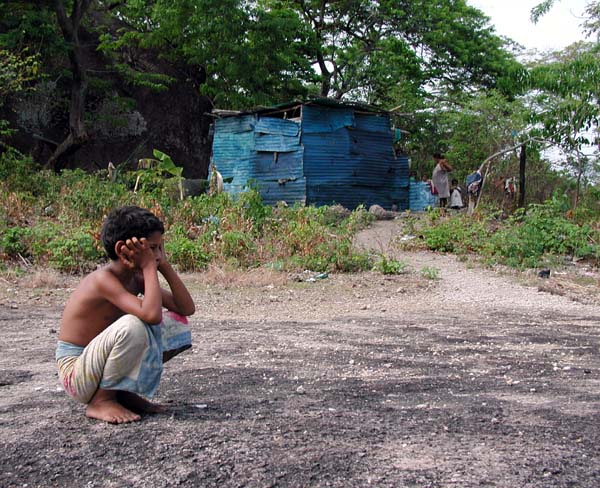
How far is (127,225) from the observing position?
10.0 ft

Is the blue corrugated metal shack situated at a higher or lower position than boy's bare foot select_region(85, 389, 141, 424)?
higher

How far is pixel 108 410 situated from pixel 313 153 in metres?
15.5

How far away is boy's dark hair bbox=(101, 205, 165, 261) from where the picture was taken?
10.0 ft

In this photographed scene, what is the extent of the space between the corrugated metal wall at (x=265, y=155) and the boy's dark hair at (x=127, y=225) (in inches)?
589

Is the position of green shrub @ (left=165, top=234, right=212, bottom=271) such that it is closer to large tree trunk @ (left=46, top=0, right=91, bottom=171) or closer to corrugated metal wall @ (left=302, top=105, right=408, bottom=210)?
corrugated metal wall @ (left=302, top=105, right=408, bottom=210)

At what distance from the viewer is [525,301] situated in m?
8.50

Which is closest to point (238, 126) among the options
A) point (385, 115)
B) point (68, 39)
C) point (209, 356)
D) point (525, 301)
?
point (385, 115)

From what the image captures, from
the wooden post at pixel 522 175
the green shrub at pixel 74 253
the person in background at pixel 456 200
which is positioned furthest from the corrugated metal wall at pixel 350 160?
the green shrub at pixel 74 253

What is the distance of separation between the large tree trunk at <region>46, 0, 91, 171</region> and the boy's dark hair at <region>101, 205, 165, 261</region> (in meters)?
17.3

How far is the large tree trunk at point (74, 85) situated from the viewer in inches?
754

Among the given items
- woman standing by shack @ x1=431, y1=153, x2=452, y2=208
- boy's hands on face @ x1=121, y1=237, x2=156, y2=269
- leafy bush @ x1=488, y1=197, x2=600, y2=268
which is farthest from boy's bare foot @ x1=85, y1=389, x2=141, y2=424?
woman standing by shack @ x1=431, y1=153, x2=452, y2=208

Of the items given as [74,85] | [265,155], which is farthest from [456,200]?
[74,85]

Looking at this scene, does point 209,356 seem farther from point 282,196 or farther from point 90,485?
point 282,196

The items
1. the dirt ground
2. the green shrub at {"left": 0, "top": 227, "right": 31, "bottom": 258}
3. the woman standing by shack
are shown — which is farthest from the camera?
the woman standing by shack
